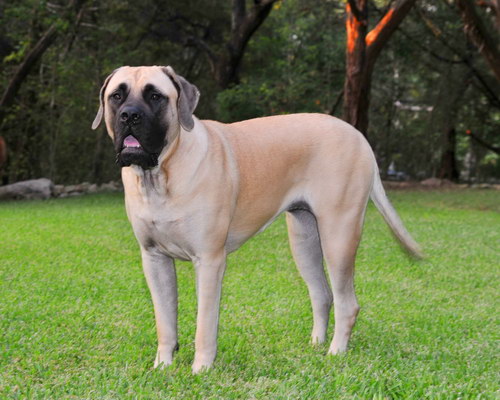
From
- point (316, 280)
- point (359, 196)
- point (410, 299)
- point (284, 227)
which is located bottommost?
point (284, 227)

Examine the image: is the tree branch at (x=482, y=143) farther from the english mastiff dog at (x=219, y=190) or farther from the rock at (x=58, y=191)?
the english mastiff dog at (x=219, y=190)

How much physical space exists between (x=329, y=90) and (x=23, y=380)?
17501 mm

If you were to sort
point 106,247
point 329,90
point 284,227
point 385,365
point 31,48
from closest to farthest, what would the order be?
point 385,365
point 106,247
point 284,227
point 31,48
point 329,90

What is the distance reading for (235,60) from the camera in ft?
59.9

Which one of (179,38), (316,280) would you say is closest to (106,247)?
(316,280)

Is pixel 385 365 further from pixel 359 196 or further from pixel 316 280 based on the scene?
pixel 359 196

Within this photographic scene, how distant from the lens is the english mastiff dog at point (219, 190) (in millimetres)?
3506

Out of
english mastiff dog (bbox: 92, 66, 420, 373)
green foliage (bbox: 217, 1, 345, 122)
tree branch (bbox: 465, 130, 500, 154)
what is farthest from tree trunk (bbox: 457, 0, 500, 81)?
english mastiff dog (bbox: 92, 66, 420, 373)

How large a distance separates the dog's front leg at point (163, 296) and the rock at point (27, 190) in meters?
12.7

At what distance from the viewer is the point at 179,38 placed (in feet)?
61.2

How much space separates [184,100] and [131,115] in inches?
14.1

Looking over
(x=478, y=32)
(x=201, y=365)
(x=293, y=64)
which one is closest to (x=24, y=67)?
(x=293, y=64)

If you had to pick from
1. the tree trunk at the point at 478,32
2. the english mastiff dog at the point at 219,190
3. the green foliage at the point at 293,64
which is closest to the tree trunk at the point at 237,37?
the green foliage at the point at 293,64

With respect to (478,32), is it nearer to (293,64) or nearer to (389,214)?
(293,64)
